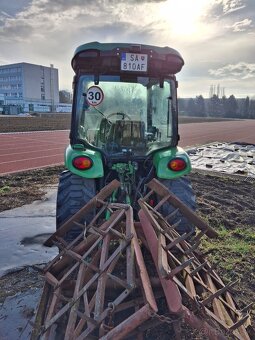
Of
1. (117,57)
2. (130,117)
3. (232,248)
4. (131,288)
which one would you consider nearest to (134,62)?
(117,57)

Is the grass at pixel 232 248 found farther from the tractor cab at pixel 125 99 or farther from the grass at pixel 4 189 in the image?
the grass at pixel 4 189

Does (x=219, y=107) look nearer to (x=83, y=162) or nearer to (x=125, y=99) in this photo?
(x=125, y=99)

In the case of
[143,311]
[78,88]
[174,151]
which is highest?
[78,88]

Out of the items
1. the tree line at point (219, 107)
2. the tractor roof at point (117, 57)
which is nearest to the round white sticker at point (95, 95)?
the tractor roof at point (117, 57)

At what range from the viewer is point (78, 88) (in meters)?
3.45

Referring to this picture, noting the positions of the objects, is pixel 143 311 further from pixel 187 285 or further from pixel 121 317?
pixel 121 317

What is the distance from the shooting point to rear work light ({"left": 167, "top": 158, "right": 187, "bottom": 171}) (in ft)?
11.2

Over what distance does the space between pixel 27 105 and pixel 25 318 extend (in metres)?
72.6

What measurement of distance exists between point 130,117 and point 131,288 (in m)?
2.35

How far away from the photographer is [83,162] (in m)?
3.25

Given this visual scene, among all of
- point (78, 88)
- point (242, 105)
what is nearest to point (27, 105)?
point (242, 105)

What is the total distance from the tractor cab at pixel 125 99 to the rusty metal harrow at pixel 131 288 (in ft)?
3.06

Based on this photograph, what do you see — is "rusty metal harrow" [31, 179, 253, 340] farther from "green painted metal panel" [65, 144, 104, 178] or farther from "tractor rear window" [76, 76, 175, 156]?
"tractor rear window" [76, 76, 175, 156]

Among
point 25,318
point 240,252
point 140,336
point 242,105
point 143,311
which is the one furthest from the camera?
point 242,105
